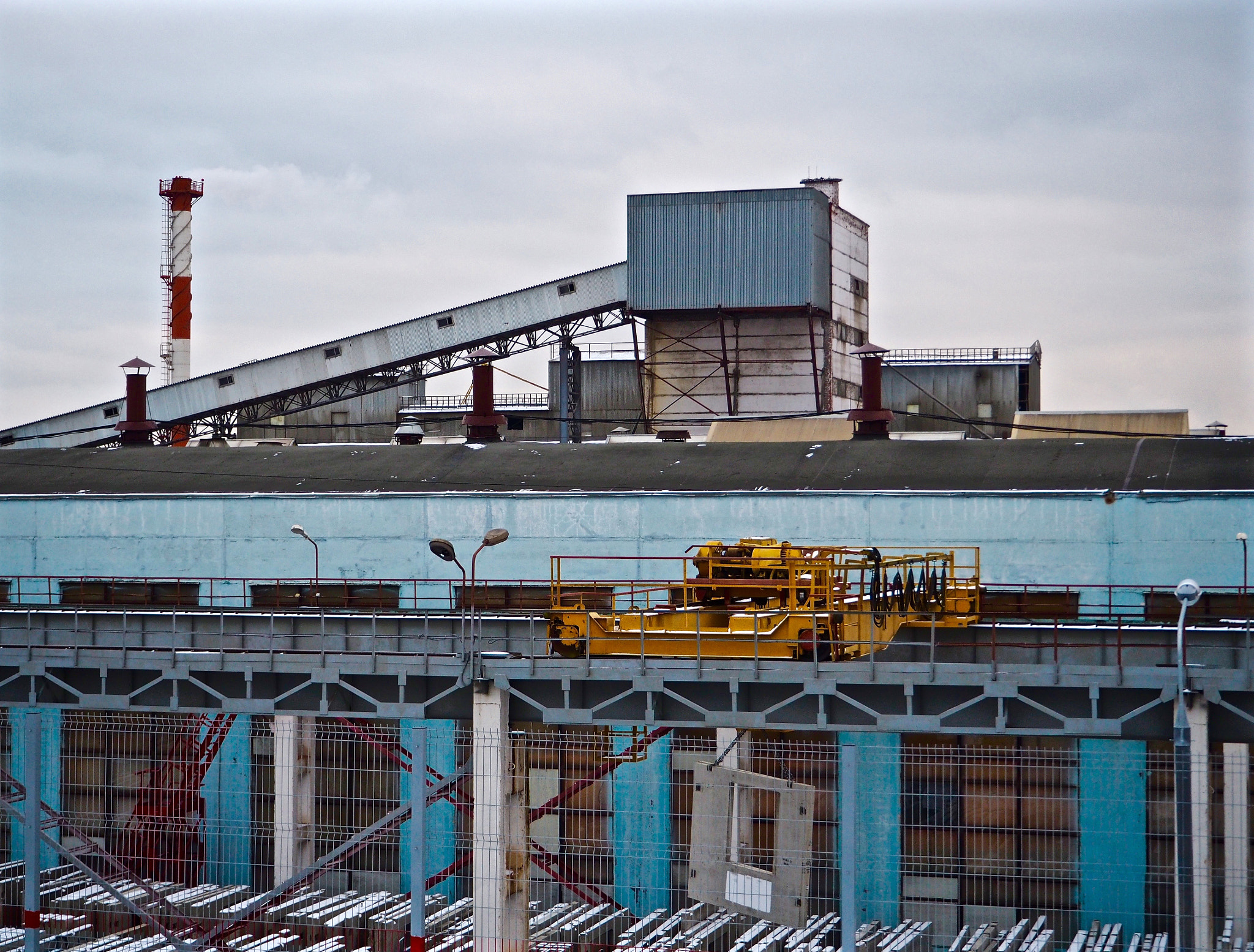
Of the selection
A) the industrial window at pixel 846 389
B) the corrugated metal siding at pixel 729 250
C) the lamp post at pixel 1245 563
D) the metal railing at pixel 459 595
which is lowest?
the metal railing at pixel 459 595

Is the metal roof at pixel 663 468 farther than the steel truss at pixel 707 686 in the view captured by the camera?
Yes

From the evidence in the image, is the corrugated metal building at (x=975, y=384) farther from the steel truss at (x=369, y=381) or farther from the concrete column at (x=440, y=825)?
the concrete column at (x=440, y=825)

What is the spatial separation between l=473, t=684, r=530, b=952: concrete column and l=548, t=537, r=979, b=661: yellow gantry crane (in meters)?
1.74

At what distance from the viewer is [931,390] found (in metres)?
72.6

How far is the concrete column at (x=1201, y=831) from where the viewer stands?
16.7 metres

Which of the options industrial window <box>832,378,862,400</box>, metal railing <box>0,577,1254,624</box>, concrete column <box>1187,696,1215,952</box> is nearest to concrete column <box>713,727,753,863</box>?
metal railing <box>0,577,1254,624</box>

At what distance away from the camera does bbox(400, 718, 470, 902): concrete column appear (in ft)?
87.0

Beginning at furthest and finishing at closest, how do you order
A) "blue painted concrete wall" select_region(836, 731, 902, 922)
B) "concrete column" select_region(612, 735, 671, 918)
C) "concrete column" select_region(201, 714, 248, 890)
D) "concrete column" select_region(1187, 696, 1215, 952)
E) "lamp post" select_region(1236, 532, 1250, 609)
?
"lamp post" select_region(1236, 532, 1250, 609)
"concrete column" select_region(201, 714, 248, 890)
"concrete column" select_region(612, 735, 671, 918)
"blue painted concrete wall" select_region(836, 731, 902, 922)
"concrete column" select_region(1187, 696, 1215, 952)

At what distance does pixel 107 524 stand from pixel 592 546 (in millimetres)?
12983

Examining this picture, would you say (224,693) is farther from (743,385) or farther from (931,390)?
(931,390)

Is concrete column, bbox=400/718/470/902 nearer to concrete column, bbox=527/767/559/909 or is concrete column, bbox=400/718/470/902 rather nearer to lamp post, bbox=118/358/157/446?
concrete column, bbox=527/767/559/909

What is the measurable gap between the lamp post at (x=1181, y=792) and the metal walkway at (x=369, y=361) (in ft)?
128

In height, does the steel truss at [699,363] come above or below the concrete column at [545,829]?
above

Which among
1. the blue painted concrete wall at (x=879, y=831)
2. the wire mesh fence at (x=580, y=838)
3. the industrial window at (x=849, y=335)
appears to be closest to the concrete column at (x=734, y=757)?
the wire mesh fence at (x=580, y=838)
